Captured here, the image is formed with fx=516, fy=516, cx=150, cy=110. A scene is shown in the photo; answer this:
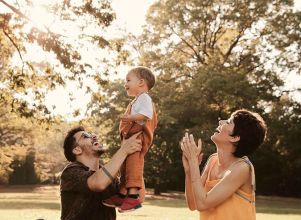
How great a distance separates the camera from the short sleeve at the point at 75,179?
4285 mm

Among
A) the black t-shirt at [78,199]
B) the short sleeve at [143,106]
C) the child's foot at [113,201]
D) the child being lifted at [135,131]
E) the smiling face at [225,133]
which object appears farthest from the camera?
the short sleeve at [143,106]

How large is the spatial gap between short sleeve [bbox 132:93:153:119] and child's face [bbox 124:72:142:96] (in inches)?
5.6

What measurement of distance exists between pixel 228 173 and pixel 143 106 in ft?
4.34

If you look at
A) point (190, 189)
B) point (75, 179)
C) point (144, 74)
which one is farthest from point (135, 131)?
point (190, 189)

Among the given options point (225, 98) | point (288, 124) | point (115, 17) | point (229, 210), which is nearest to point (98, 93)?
point (115, 17)

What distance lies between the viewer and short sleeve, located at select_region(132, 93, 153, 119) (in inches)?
193

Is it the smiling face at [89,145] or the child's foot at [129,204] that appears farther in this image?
the smiling face at [89,145]

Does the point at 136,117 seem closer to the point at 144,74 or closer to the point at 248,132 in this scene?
the point at 144,74

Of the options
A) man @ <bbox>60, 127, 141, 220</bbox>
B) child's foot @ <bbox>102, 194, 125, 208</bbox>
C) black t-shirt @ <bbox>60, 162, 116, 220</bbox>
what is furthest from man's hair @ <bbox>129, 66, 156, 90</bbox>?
child's foot @ <bbox>102, 194, 125, 208</bbox>

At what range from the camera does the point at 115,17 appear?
1345 centimetres

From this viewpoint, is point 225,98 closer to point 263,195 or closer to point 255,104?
point 255,104

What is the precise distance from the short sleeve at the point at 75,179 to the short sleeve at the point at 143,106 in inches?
31.5

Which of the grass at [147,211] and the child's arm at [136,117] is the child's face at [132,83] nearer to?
the child's arm at [136,117]

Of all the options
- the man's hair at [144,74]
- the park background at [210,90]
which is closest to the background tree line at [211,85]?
the park background at [210,90]
